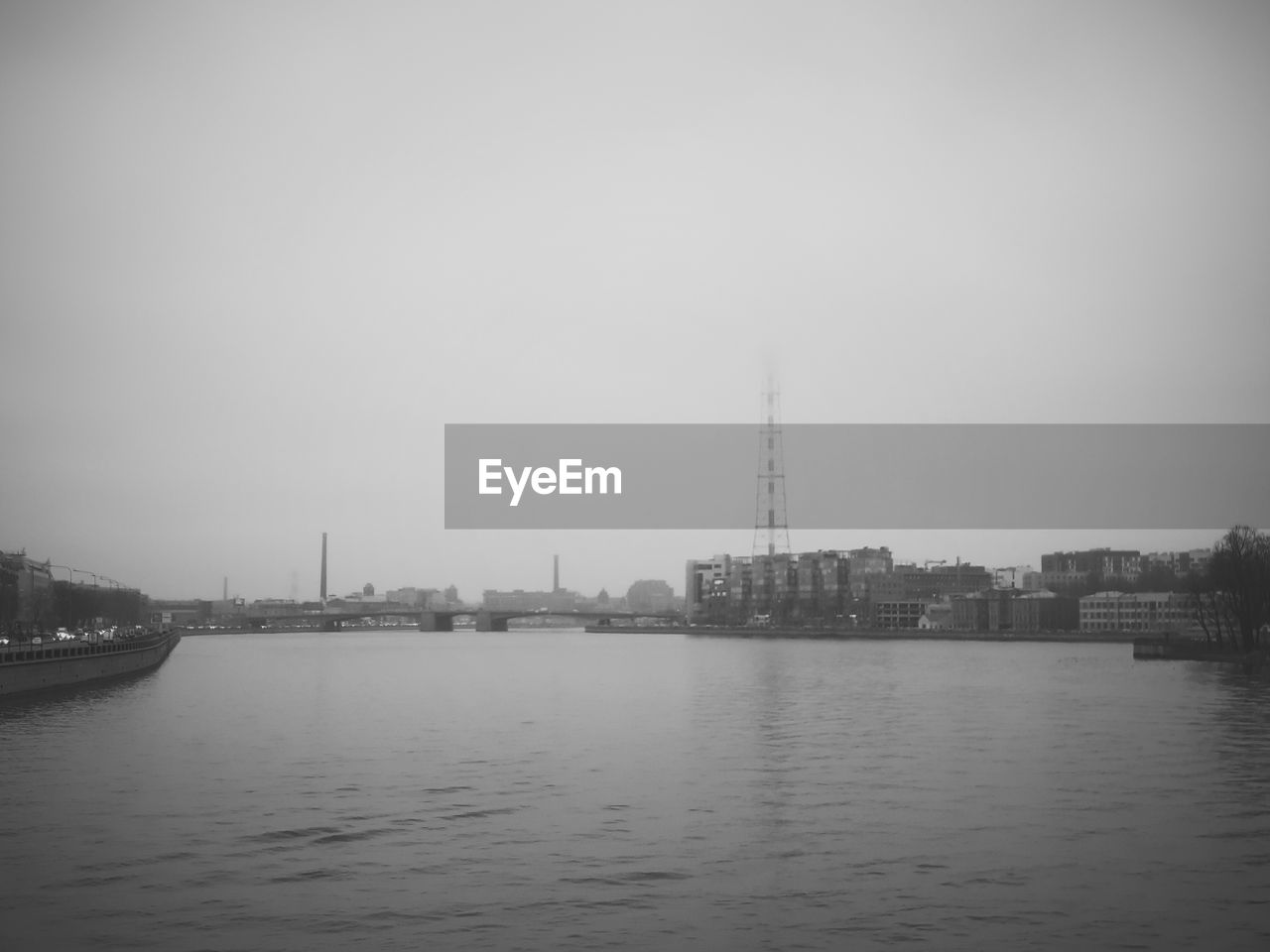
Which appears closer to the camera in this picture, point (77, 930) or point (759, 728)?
point (77, 930)

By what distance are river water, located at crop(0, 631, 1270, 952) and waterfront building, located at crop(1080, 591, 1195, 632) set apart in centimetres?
13485

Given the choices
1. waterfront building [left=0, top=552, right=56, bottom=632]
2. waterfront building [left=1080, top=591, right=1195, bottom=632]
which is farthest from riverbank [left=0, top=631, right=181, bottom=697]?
waterfront building [left=1080, top=591, right=1195, bottom=632]

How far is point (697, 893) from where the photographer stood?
65.1ft

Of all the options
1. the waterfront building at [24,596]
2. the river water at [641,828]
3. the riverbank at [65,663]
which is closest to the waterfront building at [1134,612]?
the river water at [641,828]

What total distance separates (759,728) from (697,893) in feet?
84.2

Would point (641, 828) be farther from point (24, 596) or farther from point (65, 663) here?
point (24, 596)

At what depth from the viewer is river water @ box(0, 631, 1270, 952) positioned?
712 inches

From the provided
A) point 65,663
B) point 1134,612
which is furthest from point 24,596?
point 1134,612

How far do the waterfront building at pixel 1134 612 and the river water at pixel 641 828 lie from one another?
442 ft

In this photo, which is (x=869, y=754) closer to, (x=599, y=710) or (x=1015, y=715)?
(x=1015, y=715)

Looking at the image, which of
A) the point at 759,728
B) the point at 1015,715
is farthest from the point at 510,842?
the point at 1015,715

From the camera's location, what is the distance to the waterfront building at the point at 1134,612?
178 meters

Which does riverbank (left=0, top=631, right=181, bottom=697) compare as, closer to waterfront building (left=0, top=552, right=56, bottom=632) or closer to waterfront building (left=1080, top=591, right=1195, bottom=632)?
waterfront building (left=0, top=552, right=56, bottom=632)

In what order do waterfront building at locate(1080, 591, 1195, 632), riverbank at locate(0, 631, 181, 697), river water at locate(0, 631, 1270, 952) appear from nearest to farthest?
river water at locate(0, 631, 1270, 952) → riverbank at locate(0, 631, 181, 697) → waterfront building at locate(1080, 591, 1195, 632)
